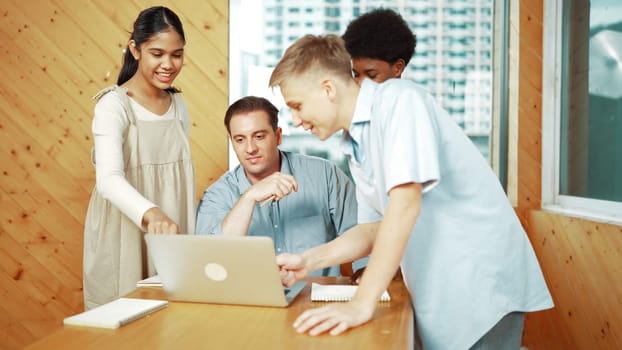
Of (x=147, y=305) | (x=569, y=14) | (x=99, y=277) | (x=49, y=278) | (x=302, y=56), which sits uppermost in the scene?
(x=569, y=14)

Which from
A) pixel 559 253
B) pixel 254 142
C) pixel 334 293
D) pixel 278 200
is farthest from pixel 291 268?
pixel 559 253


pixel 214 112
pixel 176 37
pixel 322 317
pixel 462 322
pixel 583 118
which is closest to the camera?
pixel 322 317

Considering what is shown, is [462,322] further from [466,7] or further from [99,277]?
[466,7]

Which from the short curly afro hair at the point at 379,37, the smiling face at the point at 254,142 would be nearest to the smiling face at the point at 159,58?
the smiling face at the point at 254,142

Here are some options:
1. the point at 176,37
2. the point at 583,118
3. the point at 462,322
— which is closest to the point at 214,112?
the point at 176,37

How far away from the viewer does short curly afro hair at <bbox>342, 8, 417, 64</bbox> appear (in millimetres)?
1991

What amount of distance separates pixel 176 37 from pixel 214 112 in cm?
105

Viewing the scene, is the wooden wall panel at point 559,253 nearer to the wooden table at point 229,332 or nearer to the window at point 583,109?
the window at point 583,109

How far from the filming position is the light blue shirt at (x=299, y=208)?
2.14 m

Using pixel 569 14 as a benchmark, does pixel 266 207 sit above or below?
below

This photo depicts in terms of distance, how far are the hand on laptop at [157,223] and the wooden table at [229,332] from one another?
27 cm

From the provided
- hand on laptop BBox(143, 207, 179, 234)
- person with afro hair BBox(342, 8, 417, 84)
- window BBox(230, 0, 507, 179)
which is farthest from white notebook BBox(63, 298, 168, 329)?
window BBox(230, 0, 507, 179)

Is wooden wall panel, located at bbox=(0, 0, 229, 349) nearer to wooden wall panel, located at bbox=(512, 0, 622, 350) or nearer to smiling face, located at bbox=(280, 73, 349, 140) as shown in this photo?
wooden wall panel, located at bbox=(512, 0, 622, 350)

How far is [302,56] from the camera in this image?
4.43 feet
